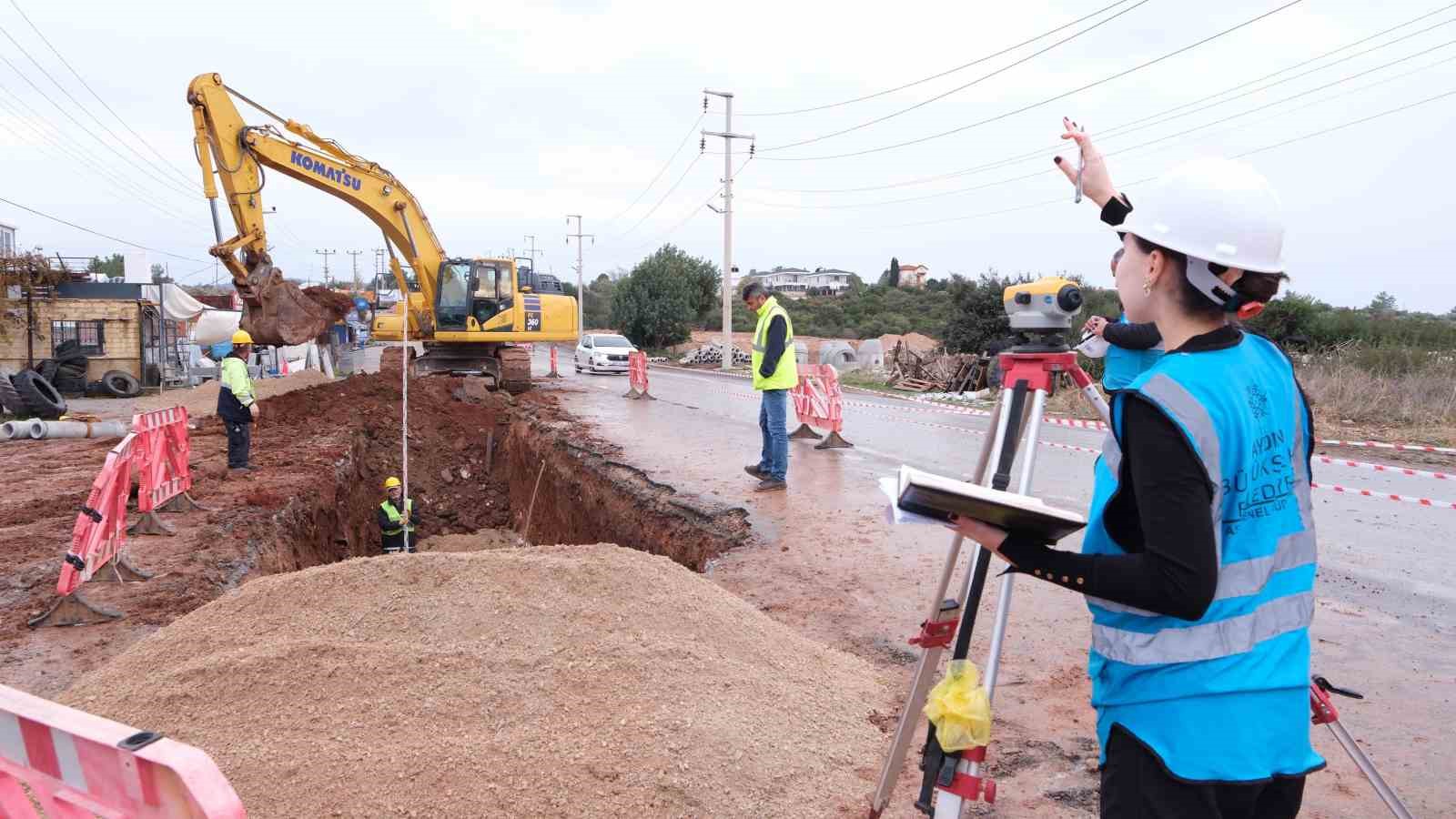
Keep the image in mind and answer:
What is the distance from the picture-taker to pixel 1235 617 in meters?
1.54

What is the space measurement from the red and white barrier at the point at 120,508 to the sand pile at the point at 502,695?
1.70m

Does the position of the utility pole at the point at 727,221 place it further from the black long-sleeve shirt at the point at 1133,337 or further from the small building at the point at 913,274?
the small building at the point at 913,274

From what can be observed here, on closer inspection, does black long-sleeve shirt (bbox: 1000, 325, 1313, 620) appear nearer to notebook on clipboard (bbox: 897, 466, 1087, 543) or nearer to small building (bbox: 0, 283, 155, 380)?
notebook on clipboard (bbox: 897, 466, 1087, 543)

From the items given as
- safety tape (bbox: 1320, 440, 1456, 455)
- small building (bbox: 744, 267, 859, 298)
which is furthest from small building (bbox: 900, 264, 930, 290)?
safety tape (bbox: 1320, 440, 1456, 455)

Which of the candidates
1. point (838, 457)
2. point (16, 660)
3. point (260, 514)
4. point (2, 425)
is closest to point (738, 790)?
point (16, 660)

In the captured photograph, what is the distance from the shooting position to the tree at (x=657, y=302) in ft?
165

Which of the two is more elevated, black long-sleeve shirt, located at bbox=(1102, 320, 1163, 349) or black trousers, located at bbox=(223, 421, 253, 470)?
→ black long-sleeve shirt, located at bbox=(1102, 320, 1163, 349)

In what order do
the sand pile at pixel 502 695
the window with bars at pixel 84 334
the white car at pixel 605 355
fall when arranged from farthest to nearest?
the white car at pixel 605 355 → the window with bars at pixel 84 334 → the sand pile at pixel 502 695

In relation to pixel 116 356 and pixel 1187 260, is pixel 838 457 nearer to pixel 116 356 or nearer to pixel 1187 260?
pixel 1187 260

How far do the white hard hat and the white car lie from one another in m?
28.3

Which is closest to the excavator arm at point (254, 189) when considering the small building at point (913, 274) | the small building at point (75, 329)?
the small building at point (75, 329)

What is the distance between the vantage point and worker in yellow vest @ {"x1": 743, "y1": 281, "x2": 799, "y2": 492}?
8539mm

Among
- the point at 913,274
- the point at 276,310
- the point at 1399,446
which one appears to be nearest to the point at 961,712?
the point at 1399,446

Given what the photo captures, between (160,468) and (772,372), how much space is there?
552cm
